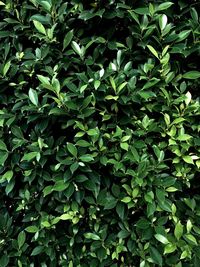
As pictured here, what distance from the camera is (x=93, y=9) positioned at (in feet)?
7.88

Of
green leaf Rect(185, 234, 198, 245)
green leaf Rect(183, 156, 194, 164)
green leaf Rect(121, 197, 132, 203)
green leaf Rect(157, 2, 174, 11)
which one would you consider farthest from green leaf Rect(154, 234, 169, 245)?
green leaf Rect(157, 2, 174, 11)

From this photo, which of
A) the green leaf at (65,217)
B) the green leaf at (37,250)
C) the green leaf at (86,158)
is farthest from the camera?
the green leaf at (37,250)

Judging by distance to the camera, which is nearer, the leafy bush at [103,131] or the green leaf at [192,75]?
the leafy bush at [103,131]

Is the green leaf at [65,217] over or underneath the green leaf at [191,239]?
over

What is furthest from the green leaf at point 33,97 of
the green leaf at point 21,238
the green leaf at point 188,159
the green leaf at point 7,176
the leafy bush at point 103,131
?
the green leaf at point 188,159

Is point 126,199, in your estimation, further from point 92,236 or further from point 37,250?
point 37,250

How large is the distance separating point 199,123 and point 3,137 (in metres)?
1.26

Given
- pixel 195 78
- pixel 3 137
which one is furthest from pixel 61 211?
pixel 195 78

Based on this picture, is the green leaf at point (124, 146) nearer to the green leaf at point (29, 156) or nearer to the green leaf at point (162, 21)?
the green leaf at point (29, 156)

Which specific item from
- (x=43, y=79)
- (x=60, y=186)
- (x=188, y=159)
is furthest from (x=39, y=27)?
(x=188, y=159)

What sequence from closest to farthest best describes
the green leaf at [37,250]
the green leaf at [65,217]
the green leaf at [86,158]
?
the green leaf at [86,158]
the green leaf at [65,217]
the green leaf at [37,250]

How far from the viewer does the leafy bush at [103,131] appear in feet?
7.59

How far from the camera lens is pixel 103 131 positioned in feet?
7.84

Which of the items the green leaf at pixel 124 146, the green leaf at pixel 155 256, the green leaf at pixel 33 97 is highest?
the green leaf at pixel 33 97
